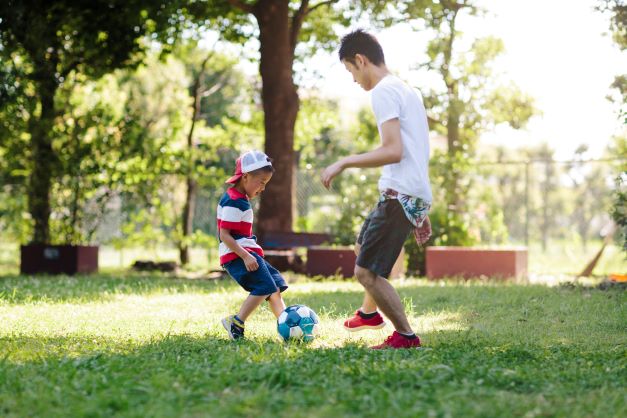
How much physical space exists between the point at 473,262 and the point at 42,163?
7137 mm

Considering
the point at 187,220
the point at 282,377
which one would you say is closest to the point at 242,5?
the point at 187,220

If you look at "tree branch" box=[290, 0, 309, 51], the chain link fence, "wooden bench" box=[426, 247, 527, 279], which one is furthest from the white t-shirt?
"tree branch" box=[290, 0, 309, 51]

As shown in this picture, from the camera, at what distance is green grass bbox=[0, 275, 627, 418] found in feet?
13.0

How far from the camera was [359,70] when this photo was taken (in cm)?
568

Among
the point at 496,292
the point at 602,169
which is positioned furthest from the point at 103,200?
the point at 602,169

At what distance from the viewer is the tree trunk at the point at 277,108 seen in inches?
558

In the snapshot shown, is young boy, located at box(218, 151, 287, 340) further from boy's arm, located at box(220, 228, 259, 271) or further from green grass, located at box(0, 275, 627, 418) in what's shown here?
green grass, located at box(0, 275, 627, 418)

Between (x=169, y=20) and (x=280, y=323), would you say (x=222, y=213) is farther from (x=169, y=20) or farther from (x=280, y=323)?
(x=169, y=20)

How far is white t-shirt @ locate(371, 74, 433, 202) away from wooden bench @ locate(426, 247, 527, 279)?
7.19 m

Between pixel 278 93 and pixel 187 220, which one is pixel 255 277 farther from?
pixel 187 220

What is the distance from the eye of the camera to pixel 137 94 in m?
27.1

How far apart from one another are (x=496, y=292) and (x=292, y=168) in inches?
219

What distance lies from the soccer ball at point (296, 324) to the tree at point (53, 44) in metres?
8.90

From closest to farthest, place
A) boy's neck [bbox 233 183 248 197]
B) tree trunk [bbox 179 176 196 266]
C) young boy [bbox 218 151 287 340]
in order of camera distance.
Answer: young boy [bbox 218 151 287 340]
boy's neck [bbox 233 183 248 197]
tree trunk [bbox 179 176 196 266]
